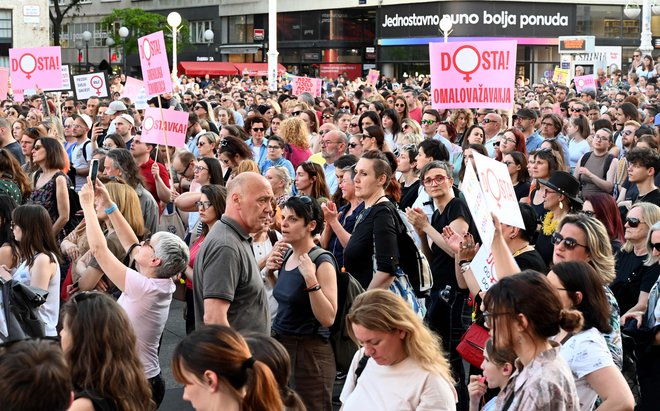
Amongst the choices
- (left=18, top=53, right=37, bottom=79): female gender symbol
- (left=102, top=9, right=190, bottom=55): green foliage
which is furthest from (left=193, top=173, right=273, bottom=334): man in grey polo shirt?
(left=102, top=9, right=190, bottom=55): green foliage

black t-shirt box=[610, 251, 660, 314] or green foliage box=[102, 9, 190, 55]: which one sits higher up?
green foliage box=[102, 9, 190, 55]

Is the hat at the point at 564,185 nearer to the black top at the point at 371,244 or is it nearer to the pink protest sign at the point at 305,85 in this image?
the black top at the point at 371,244

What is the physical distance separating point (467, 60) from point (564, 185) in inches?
160

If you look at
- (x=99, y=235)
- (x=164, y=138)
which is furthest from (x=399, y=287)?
(x=164, y=138)

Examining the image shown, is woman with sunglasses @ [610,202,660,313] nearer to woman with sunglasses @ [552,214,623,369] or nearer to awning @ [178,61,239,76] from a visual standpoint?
woman with sunglasses @ [552,214,623,369]

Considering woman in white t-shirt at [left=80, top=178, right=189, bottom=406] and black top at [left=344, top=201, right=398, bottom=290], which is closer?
woman in white t-shirt at [left=80, top=178, right=189, bottom=406]

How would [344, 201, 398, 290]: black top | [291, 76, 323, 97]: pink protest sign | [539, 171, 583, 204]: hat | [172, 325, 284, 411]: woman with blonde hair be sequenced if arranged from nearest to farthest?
[172, 325, 284, 411]: woman with blonde hair → [344, 201, 398, 290]: black top → [539, 171, 583, 204]: hat → [291, 76, 323, 97]: pink protest sign

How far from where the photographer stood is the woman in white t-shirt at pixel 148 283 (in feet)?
19.1

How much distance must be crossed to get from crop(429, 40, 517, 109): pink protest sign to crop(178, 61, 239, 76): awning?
148 ft

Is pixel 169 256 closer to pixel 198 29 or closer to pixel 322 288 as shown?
pixel 322 288

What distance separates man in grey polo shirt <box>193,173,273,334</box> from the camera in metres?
5.30

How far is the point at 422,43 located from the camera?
2341 inches

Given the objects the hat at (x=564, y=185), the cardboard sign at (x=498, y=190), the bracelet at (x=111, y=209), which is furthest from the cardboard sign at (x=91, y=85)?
the cardboard sign at (x=498, y=190)

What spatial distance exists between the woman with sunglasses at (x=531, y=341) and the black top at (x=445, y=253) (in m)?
3.05
